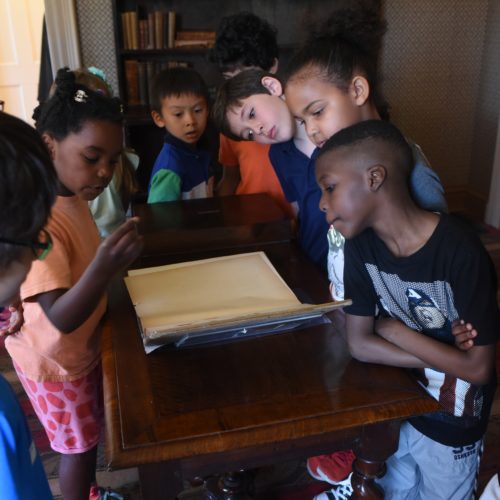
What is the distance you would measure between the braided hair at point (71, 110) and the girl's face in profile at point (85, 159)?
17 mm

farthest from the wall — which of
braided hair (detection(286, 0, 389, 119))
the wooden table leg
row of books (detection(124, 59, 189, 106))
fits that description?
the wooden table leg

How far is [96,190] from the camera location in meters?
1.24

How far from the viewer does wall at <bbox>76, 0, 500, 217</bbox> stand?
364cm

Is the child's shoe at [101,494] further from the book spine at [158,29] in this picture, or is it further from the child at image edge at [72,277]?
the book spine at [158,29]

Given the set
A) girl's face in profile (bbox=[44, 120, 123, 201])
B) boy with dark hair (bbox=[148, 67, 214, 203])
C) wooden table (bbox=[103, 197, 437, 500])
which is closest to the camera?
wooden table (bbox=[103, 197, 437, 500])

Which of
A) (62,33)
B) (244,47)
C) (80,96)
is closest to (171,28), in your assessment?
(62,33)

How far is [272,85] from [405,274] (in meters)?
0.76

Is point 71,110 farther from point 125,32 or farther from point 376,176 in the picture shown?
point 125,32

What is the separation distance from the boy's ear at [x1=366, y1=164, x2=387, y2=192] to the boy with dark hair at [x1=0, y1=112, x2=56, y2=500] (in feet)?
1.70

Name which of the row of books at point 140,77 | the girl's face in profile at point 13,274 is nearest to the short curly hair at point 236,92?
the girl's face in profile at point 13,274

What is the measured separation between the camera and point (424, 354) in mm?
933

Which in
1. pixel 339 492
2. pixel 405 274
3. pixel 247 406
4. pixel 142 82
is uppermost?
pixel 142 82

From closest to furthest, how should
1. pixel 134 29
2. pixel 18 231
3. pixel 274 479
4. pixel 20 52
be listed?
pixel 18 231, pixel 274 479, pixel 134 29, pixel 20 52

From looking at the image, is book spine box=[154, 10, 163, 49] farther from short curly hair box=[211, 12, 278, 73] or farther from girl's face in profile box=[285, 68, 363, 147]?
girl's face in profile box=[285, 68, 363, 147]
